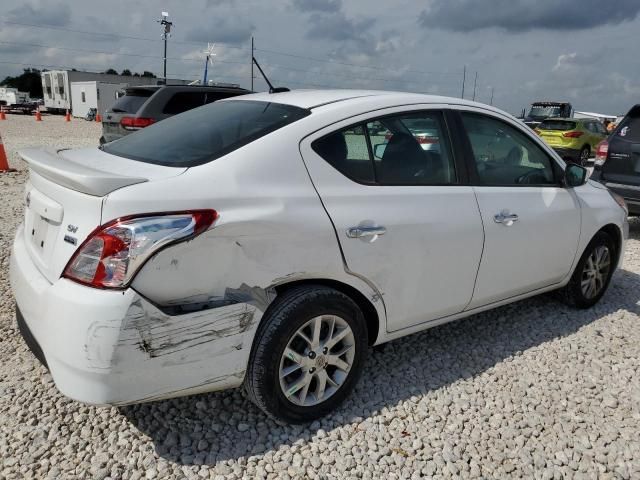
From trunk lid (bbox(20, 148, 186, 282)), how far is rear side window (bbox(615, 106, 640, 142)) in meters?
6.22

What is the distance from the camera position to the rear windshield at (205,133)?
2.36m

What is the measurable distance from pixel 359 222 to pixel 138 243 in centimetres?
102

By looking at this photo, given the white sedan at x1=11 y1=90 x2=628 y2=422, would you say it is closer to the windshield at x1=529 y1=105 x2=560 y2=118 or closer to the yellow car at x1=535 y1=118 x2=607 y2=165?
the yellow car at x1=535 y1=118 x2=607 y2=165

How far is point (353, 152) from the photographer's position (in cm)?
254

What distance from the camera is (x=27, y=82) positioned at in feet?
290

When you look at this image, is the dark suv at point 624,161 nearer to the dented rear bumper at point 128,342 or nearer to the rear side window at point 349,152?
the rear side window at point 349,152

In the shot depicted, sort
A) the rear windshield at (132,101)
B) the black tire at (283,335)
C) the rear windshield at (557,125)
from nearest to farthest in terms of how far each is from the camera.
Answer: the black tire at (283,335)
the rear windshield at (132,101)
the rear windshield at (557,125)

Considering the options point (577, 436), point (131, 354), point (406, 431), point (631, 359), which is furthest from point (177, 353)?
point (631, 359)

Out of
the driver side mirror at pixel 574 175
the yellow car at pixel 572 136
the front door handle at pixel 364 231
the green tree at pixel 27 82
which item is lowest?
the green tree at pixel 27 82

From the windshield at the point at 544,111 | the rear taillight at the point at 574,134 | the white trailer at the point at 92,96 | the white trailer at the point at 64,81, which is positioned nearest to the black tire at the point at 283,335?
the rear taillight at the point at 574,134

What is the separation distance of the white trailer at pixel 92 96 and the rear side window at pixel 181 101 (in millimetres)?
26785

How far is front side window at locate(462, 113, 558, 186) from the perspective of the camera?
311 cm

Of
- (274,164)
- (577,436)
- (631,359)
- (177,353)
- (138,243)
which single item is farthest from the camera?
(631,359)

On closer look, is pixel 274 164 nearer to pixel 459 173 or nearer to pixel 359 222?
pixel 359 222
